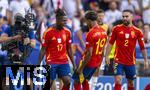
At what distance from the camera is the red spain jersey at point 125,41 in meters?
18.8

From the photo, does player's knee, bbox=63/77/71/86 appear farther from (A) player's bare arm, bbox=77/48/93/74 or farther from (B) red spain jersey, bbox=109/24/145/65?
(B) red spain jersey, bbox=109/24/145/65

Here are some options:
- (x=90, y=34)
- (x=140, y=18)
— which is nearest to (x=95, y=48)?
(x=90, y=34)

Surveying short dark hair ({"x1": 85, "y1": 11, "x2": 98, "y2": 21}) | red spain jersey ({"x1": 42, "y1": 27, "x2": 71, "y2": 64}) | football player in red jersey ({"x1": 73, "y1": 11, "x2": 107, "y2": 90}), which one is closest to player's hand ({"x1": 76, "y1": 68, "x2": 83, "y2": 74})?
football player in red jersey ({"x1": 73, "y1": 11, "x2": 107, "y2": 90})

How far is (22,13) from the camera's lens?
2089cm

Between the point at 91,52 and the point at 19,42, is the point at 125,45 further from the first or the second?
the point at 19,42

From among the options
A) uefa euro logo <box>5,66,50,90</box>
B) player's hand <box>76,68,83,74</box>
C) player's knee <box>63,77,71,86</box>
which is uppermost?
uefa euro logo <box>5,66,50,90</box>

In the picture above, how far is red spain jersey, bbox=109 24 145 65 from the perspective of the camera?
739 inches

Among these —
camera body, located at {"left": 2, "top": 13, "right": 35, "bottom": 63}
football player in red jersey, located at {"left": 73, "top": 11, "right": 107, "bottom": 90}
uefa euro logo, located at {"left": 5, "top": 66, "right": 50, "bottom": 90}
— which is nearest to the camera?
uefa euro logo, located at {"left": 5, "top": 66, "right": 50, "bottom": 90}

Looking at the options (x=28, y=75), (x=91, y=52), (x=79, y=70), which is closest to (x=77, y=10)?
(x=79, y=70)

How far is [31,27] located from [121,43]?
2303 millimetres

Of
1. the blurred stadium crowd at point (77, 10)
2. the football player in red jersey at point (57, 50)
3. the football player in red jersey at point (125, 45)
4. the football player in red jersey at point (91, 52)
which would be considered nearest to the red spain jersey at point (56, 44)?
the football player in red jersey at point (57, 50)

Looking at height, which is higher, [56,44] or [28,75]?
[56,44]

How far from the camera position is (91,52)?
60.9 ft

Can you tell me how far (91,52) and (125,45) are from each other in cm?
→ 90
